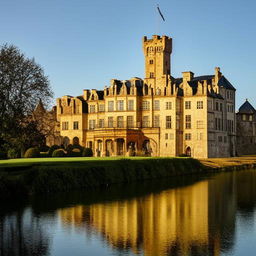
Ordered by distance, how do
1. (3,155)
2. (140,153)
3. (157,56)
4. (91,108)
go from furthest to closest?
(157,56) < (91,108) < (140,153) < (3,155)

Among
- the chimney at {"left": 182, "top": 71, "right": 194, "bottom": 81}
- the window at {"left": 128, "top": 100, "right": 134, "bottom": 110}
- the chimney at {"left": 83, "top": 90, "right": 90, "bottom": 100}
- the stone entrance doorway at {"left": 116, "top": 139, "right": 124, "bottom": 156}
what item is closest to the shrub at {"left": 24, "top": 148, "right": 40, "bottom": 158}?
the stone entrance doorway at {"left": 116, "top": 139, "right": 124, "bottom": 156}

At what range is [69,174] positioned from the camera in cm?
3731

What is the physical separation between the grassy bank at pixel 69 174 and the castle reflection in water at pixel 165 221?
601 centimetres

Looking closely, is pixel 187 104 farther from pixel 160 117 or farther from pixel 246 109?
pixel 246 109

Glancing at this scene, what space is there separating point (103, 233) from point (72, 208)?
7.37m

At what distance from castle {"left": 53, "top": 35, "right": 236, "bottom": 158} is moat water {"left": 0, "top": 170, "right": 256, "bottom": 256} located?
4286cm

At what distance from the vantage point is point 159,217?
26.2m

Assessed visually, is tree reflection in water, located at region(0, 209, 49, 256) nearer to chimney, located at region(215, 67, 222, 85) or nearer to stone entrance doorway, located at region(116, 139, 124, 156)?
stone entrance doorway, located at region(116, 139, 124, 156)

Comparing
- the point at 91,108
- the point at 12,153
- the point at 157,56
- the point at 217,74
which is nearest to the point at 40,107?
the point at 12,153

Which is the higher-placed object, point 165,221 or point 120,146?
point 120,146

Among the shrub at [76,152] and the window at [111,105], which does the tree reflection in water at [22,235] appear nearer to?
the shrub at [76,152]

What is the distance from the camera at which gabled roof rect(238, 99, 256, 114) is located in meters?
111

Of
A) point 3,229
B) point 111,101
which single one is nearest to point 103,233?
point 3,229

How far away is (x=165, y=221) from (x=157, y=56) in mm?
69683
